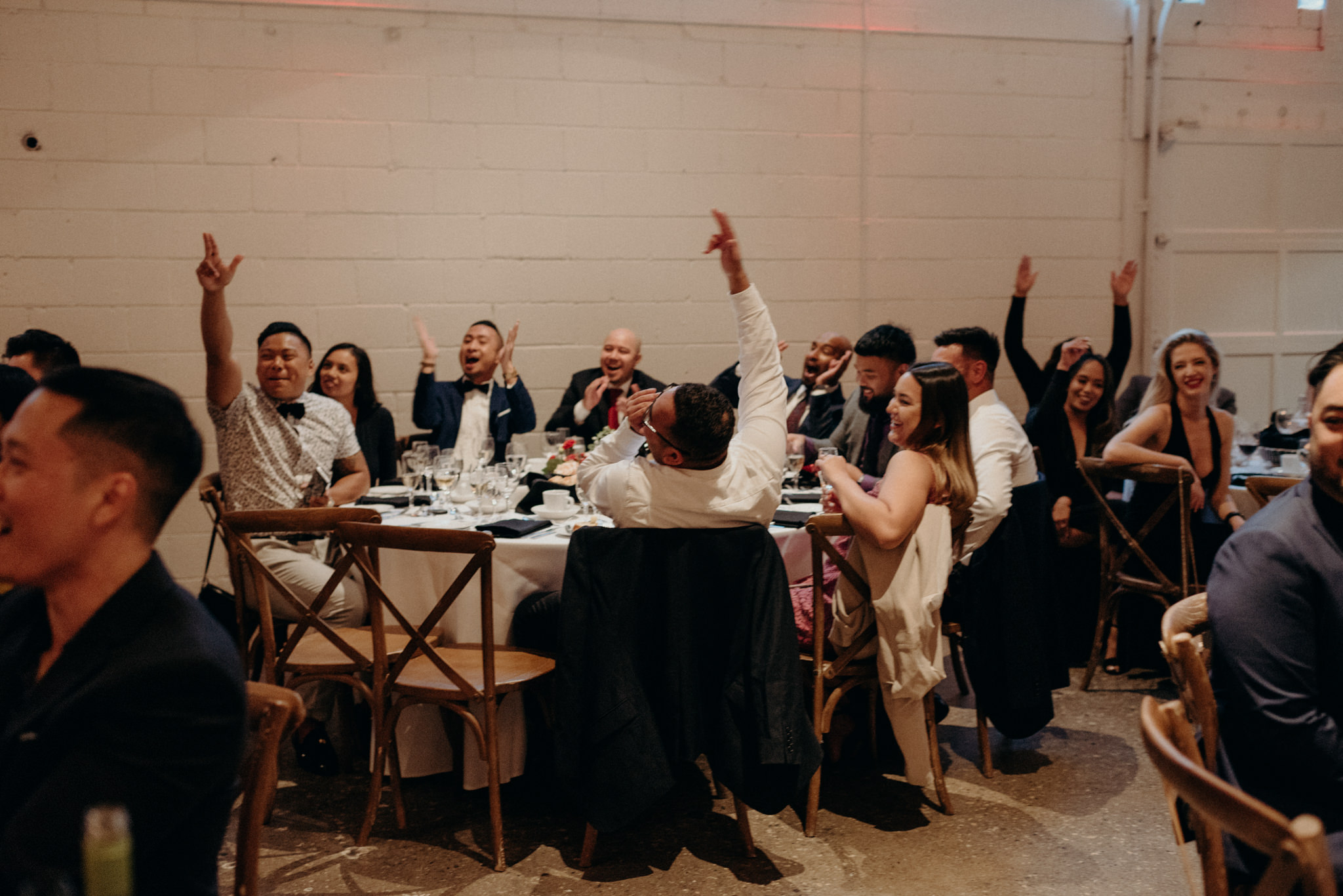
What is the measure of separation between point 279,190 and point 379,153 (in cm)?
53

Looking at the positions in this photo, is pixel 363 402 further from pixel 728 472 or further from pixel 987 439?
pixel 987 439

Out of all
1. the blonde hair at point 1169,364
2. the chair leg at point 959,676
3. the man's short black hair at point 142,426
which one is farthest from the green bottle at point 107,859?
the blonde hair at point 1169,364

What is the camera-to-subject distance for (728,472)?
103 inches

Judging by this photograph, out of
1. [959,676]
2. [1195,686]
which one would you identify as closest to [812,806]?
[959,676]

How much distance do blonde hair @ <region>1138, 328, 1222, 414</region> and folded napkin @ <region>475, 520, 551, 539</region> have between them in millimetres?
2427

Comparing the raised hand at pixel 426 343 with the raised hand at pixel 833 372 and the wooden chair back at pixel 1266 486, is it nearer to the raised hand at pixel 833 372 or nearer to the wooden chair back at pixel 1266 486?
the raised hand at pixel 833 372

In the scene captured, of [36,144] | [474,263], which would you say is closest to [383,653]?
[474,263]

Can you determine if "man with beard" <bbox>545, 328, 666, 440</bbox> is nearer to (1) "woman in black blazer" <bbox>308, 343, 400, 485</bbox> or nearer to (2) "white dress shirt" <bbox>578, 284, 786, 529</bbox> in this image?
(1) "woman in black blazer" <bbox>308, 343, 400, 485</bbox>

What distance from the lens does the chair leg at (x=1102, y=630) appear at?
3.91 meters

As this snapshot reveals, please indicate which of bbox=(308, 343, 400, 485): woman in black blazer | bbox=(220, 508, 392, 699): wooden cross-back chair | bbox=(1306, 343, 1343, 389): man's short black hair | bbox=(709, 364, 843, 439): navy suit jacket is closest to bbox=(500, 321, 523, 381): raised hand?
bbox=(308, 343, 400, 485): woman in black blazer

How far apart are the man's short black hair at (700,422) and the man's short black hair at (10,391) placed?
4.79 ft

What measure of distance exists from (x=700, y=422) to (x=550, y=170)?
3353mm

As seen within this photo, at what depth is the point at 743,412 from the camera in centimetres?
285

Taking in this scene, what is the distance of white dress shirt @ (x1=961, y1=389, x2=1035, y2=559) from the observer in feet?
9.87
